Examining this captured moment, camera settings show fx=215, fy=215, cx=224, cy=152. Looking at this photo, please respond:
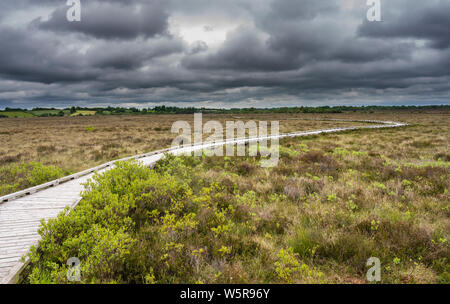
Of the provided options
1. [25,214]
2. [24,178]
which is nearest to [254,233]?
[25,214]

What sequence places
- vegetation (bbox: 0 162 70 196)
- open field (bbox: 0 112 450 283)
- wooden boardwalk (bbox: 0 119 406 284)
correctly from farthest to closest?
vegetation (bbox: 0 162 70 196) → wooden boardwalk (bbox: 0 119 406 284) → open field (bbox: 0 112 450 283)

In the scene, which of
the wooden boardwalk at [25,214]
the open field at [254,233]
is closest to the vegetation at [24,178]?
the wooden boardwalk at [25,214]

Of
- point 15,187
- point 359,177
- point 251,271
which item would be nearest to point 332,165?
point 359,177

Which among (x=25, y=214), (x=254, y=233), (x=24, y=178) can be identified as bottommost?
(x=254, y=233)

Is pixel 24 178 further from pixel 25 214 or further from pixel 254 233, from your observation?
pixel 254 233

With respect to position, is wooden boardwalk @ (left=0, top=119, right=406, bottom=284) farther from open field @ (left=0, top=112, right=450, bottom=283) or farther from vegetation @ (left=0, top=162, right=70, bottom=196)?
vegetation @ (left=0, top=162, right=70, bottom=196)

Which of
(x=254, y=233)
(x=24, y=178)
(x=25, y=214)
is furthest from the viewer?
(x=24, y=178)

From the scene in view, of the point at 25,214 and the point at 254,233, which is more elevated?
the point at 25,214

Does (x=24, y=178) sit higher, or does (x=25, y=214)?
(x=24, y=178)

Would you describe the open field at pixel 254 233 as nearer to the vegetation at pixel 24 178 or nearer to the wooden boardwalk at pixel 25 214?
the wooden boardwalk at pixel 25 214

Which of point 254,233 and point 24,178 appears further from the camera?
point 24,178

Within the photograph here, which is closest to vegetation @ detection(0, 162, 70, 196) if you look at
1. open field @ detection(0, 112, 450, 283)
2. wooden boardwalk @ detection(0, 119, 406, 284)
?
wooden boardwalk @ detection(0, 119, 406, 284)

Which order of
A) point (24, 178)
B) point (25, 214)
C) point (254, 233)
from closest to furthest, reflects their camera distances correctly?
point (254, 233) → point (25, 214) → point (24, 178)
